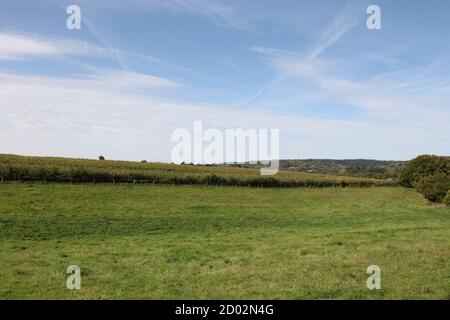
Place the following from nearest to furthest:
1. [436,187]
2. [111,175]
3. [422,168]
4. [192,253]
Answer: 1. [192,253]
2. [111,175]
3. [436,187]
4. [422,168]

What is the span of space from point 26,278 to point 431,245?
17109mm

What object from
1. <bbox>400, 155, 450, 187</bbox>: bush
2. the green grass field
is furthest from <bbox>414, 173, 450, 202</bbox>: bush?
the green grass field

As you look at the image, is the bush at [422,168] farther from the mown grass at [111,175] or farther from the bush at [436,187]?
the mown grass at [111,175]

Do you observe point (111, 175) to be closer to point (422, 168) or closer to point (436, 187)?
point (436, 187)

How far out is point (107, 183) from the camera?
169ft

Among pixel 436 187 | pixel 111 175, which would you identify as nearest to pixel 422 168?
pixel 436 187

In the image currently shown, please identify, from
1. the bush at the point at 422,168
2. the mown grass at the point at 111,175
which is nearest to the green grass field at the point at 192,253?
the mown grass at the point at 111,175

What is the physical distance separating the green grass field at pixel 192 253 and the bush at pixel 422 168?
4050 centimetres

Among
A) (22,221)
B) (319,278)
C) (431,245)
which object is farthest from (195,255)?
(22,221)

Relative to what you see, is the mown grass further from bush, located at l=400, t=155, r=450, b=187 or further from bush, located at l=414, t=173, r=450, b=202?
bush, located at l=414, t=173, r=450, b=202

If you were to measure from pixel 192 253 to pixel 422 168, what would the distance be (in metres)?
73.7

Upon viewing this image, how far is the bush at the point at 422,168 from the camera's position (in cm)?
7688

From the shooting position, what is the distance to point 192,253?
60.9 ft
